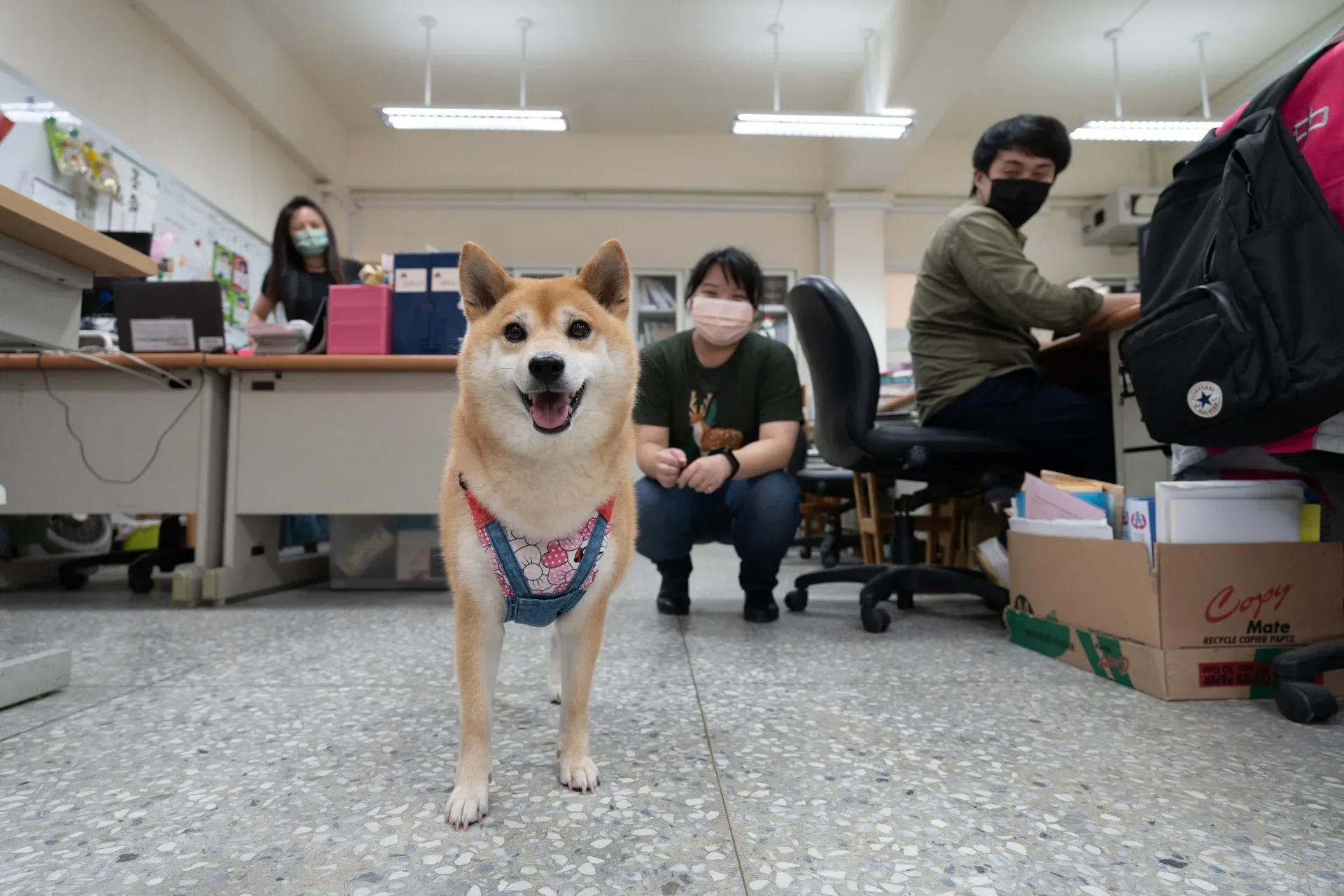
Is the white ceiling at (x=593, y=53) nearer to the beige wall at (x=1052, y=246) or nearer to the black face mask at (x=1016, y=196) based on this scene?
the beige wall at (x=1052, y=246)

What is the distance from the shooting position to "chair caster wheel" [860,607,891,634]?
6.29 ft

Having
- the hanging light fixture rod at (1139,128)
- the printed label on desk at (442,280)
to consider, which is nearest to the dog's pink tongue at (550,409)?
the printed label on desk at (442,280)

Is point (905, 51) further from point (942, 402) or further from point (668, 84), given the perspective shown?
point (942, 402)

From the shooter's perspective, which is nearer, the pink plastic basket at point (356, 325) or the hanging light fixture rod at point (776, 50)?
the pink plastic basket at point (356, 325)

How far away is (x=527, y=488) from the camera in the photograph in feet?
3.04

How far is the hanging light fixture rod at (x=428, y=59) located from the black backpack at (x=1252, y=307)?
518 cm

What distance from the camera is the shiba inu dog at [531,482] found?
92 centimetres

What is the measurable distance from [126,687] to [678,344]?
5.23ft

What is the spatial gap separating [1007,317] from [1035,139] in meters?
0.52

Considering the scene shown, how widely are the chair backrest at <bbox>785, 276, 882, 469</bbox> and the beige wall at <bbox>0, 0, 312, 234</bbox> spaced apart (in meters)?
3.98

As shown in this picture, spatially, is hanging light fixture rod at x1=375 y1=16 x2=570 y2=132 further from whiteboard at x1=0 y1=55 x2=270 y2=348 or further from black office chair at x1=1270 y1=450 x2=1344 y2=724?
black office chair at x1=1270 y1=450 x2=1344 y2=724

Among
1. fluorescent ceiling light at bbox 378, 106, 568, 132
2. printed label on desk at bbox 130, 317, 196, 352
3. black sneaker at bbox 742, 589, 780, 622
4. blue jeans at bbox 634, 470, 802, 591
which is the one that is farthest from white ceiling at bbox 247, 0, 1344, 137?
black sneaker at bbox 742, 589, 780, 622

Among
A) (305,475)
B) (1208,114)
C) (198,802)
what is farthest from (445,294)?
(1208,114)

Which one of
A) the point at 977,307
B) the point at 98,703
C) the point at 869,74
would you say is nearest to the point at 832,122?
the point at 869,74
